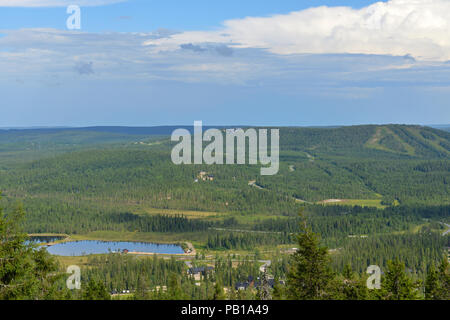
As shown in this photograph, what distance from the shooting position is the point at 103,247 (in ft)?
376

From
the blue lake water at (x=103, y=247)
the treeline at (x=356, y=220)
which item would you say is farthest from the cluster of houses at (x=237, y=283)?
the treeline at (x=356, y=220)

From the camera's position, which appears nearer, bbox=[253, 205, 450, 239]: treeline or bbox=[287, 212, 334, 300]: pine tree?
bbox=[287, 212, 334, 300]: pine tree

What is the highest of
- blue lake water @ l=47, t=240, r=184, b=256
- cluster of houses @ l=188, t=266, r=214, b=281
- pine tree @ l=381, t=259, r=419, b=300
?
pine tree @ l=381, t=259, r=419, b=300

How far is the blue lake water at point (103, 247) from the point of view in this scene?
10938cm

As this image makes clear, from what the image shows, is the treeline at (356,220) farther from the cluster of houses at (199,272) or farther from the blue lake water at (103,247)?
the cluster of houses at (199,272)

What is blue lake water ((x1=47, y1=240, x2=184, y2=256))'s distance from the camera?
4306 inches

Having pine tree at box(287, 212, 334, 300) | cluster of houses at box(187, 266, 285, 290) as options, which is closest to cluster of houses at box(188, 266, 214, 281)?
cluster of houses at box(187, 266, 285, 290)

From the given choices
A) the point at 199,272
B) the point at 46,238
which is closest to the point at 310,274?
the point at 199,272

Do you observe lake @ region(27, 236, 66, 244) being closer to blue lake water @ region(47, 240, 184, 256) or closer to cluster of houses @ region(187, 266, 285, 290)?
blue lake water @ region(47, 240, 184, 256)

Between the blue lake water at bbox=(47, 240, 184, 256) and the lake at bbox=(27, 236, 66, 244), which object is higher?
the blue lake water at bbox=(47, 240, 184, 256)

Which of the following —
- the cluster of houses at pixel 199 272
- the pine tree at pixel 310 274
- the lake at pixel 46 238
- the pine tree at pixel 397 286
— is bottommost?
the lake at pixel 46 238
